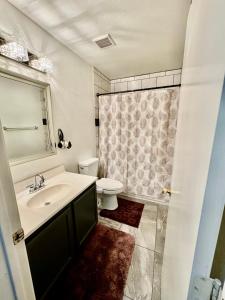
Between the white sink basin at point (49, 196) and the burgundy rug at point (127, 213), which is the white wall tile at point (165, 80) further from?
the white sink basin at point (49, 196)

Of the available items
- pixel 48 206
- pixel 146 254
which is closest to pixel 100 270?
pixel 146 254

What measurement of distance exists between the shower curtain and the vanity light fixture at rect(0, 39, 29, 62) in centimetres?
130

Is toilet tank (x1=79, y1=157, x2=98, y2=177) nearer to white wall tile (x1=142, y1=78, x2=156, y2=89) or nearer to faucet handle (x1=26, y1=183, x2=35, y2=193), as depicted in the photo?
faucet handle (x1=26, y1=183, x2=35, y2=193)

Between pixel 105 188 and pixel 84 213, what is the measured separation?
59cm

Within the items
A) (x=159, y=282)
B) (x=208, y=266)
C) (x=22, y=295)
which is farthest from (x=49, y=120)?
(x=159, y=282)

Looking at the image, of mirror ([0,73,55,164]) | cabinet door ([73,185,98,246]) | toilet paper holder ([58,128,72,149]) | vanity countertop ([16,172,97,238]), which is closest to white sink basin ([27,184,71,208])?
vanity countertop ([16,172,97,238])

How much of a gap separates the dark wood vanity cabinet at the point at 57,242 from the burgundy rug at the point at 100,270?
0.14 m

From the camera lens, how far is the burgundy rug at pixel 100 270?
1.12 m

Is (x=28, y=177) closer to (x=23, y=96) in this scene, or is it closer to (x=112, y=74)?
(x=23, y=96)

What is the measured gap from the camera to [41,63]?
1352 millimetres

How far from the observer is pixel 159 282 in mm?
1202

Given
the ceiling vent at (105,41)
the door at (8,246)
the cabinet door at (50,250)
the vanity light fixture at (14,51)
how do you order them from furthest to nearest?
the ceiling vent at (105,41) < the vanity light fixture at (14,51) < the cabinet door at (50,250) < the door at (8,246)

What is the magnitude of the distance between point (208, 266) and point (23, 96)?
1.68 m

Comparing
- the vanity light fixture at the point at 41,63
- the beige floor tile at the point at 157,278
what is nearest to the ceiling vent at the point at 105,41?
the vanity light fixture at the point at 41,63
